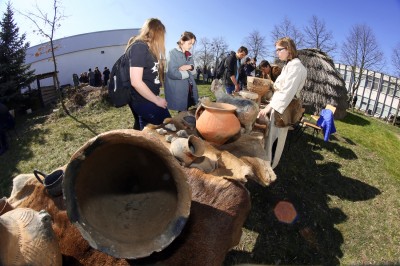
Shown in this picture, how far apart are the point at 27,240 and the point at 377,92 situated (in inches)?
1874

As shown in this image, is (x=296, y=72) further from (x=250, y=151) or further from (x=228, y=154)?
(x=228, y=154)

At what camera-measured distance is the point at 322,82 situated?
12961 mm

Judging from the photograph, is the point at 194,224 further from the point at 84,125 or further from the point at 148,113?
the point at 84,125

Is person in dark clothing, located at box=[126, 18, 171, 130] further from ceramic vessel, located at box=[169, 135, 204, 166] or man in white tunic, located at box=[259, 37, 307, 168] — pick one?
man in white tunic, located at box=[259, 37, 307, 168]

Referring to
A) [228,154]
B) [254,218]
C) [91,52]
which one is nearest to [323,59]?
[254,218]

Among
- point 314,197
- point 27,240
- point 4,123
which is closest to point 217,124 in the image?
point 27,240

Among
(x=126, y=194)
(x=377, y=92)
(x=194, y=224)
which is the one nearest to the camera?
(x=126, y=194)

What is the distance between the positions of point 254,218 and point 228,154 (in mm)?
1710

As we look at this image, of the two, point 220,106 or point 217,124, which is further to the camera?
point 220,106

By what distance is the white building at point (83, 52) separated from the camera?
26061mm

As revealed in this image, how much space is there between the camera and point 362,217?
14.2 feet

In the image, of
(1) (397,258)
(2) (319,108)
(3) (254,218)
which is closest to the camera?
(1) (397,258)

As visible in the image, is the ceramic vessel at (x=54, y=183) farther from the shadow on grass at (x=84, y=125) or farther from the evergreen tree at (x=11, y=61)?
the evergreen tree at (x=11, y=61)

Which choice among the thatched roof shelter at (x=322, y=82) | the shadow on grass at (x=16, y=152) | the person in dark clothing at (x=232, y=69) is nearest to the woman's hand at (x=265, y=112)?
the person in dark clothing at (x=232, y=69)
